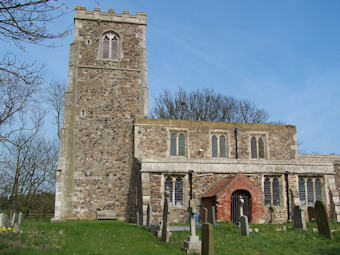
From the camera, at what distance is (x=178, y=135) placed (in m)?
20.4

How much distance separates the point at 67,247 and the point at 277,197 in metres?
12.3

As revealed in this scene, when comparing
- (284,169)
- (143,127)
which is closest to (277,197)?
(284,169)

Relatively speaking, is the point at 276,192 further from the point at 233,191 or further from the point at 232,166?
the point at 233,191

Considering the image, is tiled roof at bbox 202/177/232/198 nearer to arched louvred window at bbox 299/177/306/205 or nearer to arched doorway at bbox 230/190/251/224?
arched doorway at bbox 230/190/251/224

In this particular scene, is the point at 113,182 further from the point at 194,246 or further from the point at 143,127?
the point at 194,246

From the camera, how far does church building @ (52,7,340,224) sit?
17.3 meters

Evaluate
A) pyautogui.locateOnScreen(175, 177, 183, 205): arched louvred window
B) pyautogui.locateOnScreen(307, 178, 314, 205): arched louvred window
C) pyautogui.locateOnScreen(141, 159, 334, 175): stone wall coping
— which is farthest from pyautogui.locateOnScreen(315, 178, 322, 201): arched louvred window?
pyautogui.locateOnScreen(175, 177, 183, 205): arched louvred window

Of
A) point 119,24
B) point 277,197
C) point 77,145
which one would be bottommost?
point 277,197

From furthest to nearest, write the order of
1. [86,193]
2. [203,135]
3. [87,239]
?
[203,135] < [86,193] < [87,239]

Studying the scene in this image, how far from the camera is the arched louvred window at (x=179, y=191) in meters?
17.5

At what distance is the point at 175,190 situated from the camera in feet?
57.7

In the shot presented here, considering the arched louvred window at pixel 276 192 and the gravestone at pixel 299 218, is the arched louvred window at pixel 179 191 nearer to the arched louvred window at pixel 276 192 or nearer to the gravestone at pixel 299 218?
the arched louvred window at pixel 276 192

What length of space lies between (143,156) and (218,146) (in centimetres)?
472

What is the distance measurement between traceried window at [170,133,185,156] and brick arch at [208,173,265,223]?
13.0ft
